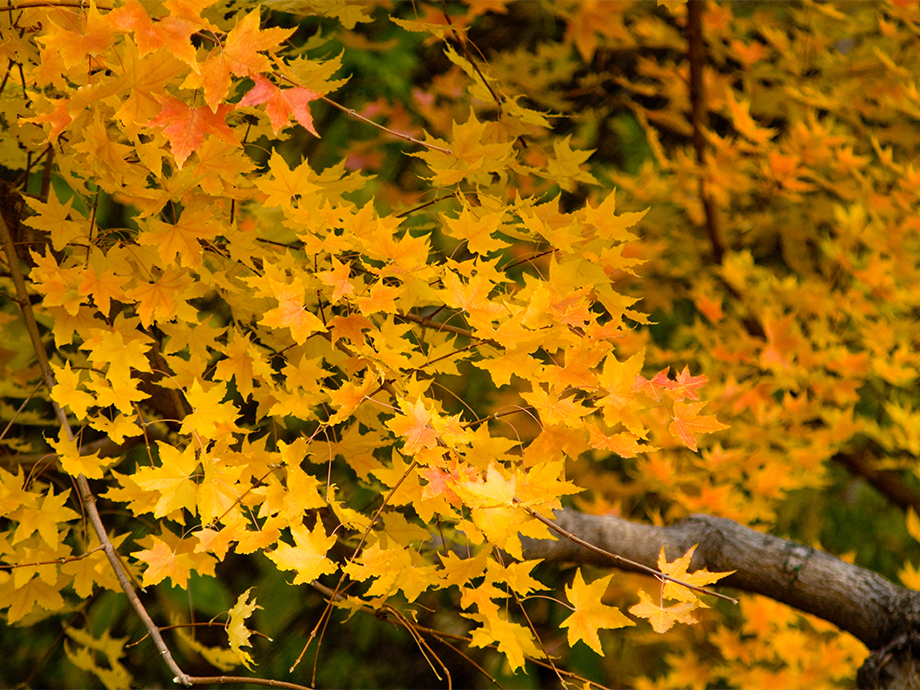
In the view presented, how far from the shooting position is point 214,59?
0.71 metres

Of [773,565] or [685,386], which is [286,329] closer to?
[685,386]

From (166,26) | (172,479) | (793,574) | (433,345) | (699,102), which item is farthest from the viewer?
(699,102)

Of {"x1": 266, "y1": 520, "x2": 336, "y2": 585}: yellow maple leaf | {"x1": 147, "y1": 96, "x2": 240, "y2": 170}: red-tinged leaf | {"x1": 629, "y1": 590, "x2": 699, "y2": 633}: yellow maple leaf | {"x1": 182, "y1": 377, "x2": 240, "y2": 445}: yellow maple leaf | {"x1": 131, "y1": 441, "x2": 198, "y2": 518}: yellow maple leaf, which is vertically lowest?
{"x1": 629, "y1": 590, "x2": 699, "y2": 633}: yellow maple leaf

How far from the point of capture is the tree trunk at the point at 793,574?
4.17 ft

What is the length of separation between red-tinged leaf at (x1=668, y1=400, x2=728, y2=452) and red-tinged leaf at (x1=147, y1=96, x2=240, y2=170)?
558 millimetres

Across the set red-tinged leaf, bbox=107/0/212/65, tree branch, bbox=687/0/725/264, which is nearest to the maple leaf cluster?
red-tinged leaf, bbox=107/0/212/65

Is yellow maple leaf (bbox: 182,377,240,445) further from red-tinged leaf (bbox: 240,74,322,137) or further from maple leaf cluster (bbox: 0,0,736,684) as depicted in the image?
red-tinged leaf (bbox: 240,74,322,137)

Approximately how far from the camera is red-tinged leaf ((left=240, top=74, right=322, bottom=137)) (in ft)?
2.41

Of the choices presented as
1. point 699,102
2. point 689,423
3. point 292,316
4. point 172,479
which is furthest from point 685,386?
point 699,102

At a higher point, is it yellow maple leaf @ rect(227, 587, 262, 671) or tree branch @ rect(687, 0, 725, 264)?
tree branch @ rect(687, 0, 725, 264)

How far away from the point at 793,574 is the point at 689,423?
62 centimetres

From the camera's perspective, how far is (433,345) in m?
1.00

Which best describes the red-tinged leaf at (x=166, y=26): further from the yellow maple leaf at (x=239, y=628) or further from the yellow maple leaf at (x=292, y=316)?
the yellow maple leaf at (x=239, y=628)

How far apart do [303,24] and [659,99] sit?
1206mm
